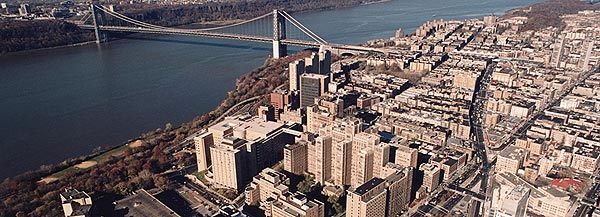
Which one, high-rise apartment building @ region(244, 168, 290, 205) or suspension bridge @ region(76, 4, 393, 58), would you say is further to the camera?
suspension bridge @ region(76, 4, 393, 58)

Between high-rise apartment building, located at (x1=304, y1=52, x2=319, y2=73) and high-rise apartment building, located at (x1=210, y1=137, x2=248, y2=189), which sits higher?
high-rise apartment building, located at (x1=304, y1=52, x2=319, y2=73)

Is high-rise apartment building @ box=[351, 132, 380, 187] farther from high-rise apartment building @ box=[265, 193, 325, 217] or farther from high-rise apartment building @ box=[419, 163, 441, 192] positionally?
high-rise apartment building @ box=[265, 193, 325, 217]

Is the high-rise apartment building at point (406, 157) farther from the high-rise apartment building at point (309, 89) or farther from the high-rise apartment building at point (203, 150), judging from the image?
the high-rise apartment building at point (309, 89)

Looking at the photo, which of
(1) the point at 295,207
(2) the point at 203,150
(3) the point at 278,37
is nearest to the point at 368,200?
(1) the point at 295,207

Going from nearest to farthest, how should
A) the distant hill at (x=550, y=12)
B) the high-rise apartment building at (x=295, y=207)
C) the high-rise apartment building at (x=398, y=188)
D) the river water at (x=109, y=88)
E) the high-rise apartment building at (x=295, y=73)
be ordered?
the high-rise apartment building at (x=295, y=207), the high-rise apartment building at (x=398, y=188), the river water at (x=109, y=88), the high-rise apartment building at (x=295, y=73), the distant hill at (x=550, y=12)

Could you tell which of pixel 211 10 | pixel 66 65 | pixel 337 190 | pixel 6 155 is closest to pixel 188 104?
pixel 6 155

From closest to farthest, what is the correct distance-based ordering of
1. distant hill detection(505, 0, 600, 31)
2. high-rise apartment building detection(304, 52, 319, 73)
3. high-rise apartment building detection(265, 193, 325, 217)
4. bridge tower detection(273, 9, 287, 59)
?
high-rise apartment building detection(265, 193, 325, 217)
high-rise apartment building detection(304, 52, 319, 73)
bridge tower detection(273, 9, 287, 59)
distant hill detection(505, 0, 600, 31)

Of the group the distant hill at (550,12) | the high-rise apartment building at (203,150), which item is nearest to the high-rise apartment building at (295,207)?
the high-rise apartment building at (203,150)

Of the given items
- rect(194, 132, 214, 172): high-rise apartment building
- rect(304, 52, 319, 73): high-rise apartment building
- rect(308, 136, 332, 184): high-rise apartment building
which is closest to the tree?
rect(194, 132, 214, 172): high-rise apartment building
